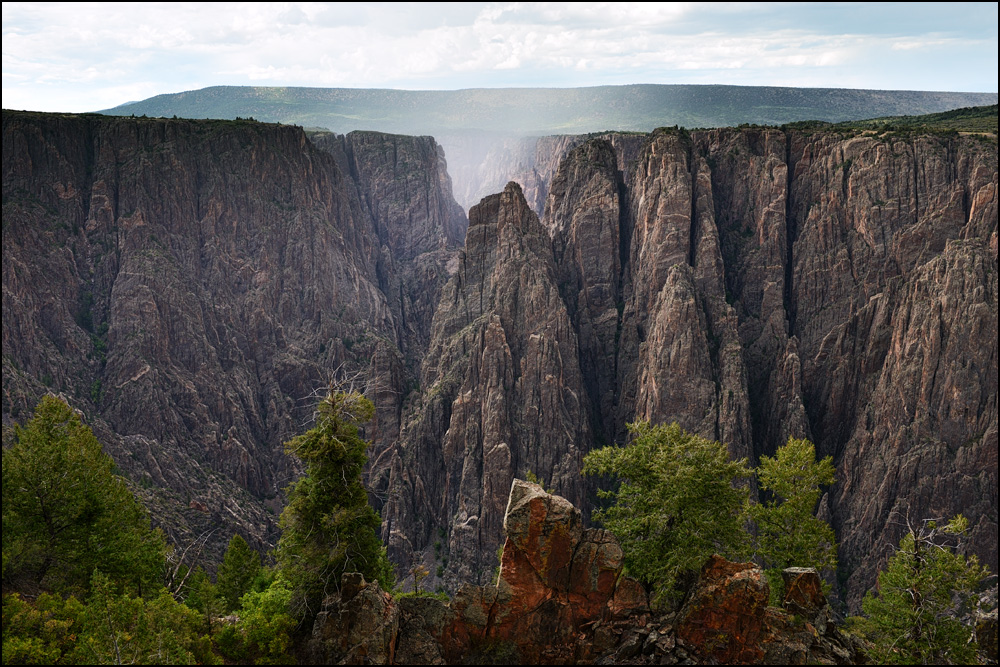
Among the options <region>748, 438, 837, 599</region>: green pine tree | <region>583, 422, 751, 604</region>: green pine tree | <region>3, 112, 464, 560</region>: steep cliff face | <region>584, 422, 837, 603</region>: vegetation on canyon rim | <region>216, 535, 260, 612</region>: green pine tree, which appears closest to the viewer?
<region>583, 422, 751, 604</region>: green pine tree

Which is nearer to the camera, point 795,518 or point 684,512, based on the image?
point 684,512

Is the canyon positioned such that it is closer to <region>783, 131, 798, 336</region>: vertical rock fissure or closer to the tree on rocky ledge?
<region>783, 131, 798, 336</region>: vertical rock fissure

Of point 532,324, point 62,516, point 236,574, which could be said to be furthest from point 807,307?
point 62,516

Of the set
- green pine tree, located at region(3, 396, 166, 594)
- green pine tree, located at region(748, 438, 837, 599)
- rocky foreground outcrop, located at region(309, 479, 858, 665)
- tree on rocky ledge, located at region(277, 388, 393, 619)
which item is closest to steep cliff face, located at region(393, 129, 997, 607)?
green pine tree, located at region(748, 438, 837, 599)

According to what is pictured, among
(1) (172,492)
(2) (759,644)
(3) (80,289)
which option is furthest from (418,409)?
(2) (759,644)

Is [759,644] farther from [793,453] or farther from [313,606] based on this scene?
[313,606]

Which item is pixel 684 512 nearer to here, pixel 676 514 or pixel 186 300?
pixel 676 514

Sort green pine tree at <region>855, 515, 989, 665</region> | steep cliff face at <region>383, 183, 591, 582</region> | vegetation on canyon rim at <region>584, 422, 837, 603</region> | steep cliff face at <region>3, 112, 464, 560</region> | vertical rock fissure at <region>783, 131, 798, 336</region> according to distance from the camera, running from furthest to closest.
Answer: steep cliff face at <region>3, 112, 464, 560</region>, vertical rock fissure at <region>783, 131, 798, 336</region>, steep cliff face at <region>383, 183, 591, 582</region>, vegetation on canyon rim at <region>584, 422, 837, 603</region>, green pine tree at <region>855, 515, 989, 665</region>
